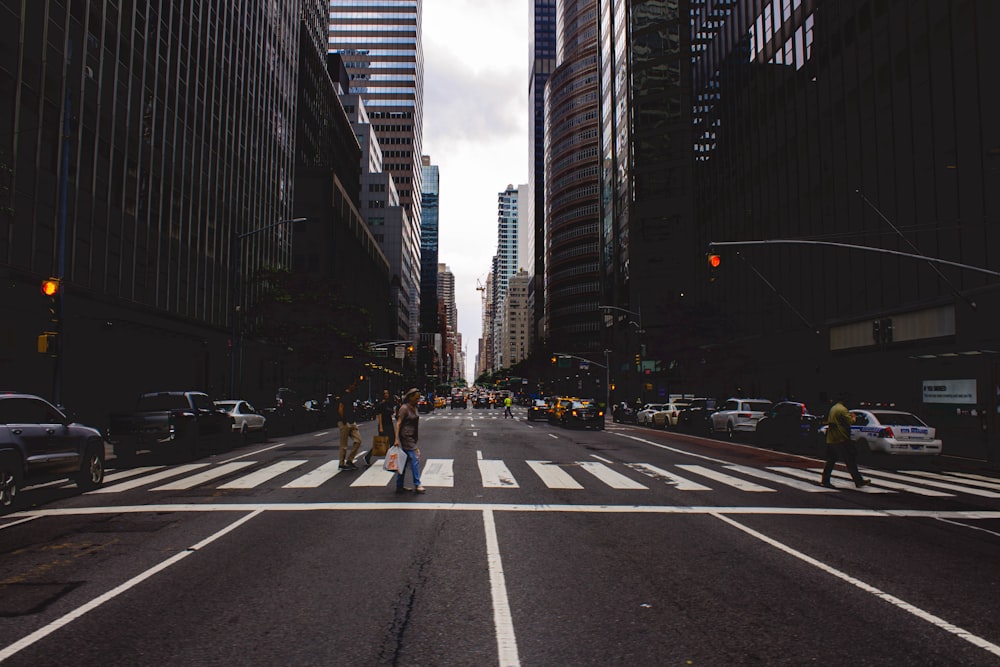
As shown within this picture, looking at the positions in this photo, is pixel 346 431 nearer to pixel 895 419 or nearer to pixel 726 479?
pixel 726 479

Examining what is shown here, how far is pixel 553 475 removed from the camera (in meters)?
14.5

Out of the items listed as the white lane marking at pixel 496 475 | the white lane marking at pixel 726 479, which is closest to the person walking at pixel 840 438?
the white lane marking at pixel 726 479

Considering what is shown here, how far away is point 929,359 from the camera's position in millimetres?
29891

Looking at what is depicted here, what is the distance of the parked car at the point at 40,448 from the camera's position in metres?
10.1

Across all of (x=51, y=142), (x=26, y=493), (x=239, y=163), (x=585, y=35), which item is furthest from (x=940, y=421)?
(x=585, y=35)

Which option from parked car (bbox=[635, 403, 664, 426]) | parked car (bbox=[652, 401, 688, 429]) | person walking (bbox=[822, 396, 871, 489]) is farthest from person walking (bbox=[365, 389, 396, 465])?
parked car (bbox=[635, 403, 664, 426])

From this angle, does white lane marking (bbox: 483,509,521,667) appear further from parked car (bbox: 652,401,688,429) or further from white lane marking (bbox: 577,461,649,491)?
parked car (bbox: 652,401,688,429)

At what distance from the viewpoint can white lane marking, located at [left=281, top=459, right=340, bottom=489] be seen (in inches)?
502

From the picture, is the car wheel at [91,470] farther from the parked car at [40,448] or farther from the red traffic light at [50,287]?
the red traffic light at [50,287]

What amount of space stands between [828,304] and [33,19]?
3839 cm

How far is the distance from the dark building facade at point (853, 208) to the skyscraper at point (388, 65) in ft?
347

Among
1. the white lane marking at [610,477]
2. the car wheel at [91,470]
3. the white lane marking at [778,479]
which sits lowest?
the white lane marking at [778,479]

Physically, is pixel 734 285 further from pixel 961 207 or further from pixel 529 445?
pixel 529 445

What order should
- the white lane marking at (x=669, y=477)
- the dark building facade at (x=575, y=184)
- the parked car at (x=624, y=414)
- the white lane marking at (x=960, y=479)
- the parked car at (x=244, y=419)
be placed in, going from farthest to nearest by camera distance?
the dark building facade at (x=575, y=184) → the parked car at (x=624, y=414) → the parked car at (x=244, y=419) → the white lane marking at (x=960, y=479) → the white lane marking at (x=669, y=477)
